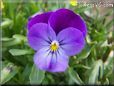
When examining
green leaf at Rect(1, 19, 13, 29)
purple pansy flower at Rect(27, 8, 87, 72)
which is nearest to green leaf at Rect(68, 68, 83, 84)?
purple pansy flower at Rect(27, 8, 87, 72)

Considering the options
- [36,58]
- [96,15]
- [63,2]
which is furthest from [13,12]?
[36,58]

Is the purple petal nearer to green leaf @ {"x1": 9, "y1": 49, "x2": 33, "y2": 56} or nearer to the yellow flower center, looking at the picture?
the yellow flower center

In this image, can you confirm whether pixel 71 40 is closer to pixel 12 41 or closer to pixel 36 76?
pixel 36 76

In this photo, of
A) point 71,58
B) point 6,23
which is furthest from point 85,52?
point 6,23

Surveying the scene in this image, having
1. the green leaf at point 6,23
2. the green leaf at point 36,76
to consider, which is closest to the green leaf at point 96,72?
the green leaf at point 36,76

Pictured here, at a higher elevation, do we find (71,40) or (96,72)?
(71,40)

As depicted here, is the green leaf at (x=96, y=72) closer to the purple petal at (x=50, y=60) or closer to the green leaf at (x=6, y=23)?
the purple petal at (x=50, y=60)

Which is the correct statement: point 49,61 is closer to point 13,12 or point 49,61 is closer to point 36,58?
point 36,58
